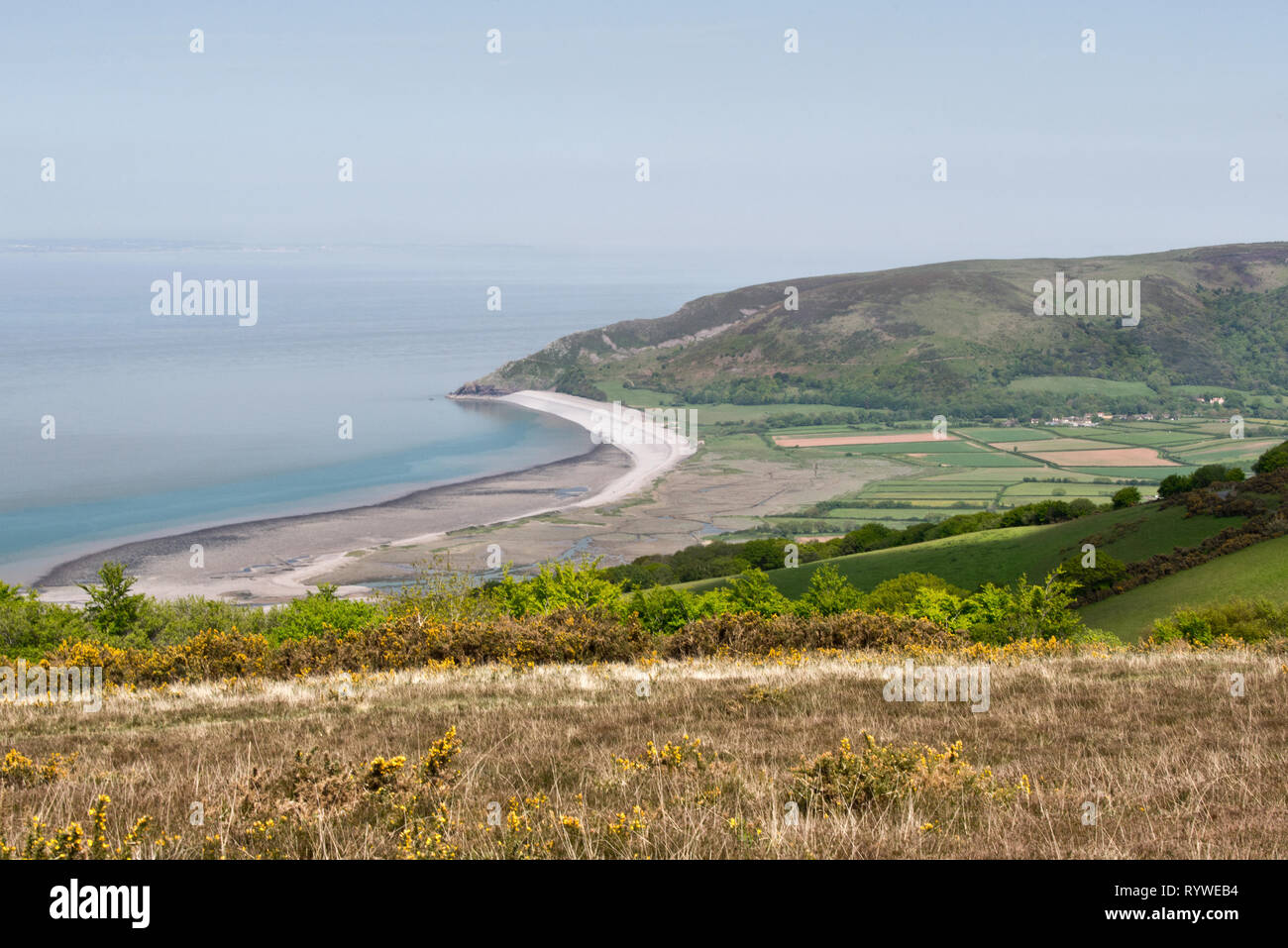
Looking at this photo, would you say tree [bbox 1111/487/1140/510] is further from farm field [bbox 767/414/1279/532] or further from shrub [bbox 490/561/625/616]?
shrub [bbox 490/561/625/616]

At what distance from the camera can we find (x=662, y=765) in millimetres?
9156

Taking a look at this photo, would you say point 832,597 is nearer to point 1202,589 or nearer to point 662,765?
point 1202,589

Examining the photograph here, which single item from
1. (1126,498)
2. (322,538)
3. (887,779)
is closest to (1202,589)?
(1126,498)

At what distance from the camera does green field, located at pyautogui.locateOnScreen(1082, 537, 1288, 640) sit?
54719 mm

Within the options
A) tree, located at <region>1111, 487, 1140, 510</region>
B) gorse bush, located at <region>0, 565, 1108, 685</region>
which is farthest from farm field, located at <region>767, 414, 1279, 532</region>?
gorse bush, located at <region>0, 565, 1108, 685</region>

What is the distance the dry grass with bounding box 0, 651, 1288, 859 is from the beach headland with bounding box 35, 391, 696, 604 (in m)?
59.0

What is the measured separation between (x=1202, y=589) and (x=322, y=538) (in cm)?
7798

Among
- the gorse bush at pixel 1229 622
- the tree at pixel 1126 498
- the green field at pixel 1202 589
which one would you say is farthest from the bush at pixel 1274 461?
the gorse bush at pixel 1229 622

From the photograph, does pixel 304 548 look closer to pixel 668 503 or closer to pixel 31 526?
pixel 31 526

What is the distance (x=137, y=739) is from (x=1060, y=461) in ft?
579

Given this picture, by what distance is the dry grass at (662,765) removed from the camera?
6.42 metres

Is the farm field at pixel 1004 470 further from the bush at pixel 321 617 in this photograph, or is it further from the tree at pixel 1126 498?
the bush at pixel 321 617

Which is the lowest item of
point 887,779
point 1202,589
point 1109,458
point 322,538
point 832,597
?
point 1202,589

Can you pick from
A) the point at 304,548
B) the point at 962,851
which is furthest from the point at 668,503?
the point at 962,851
